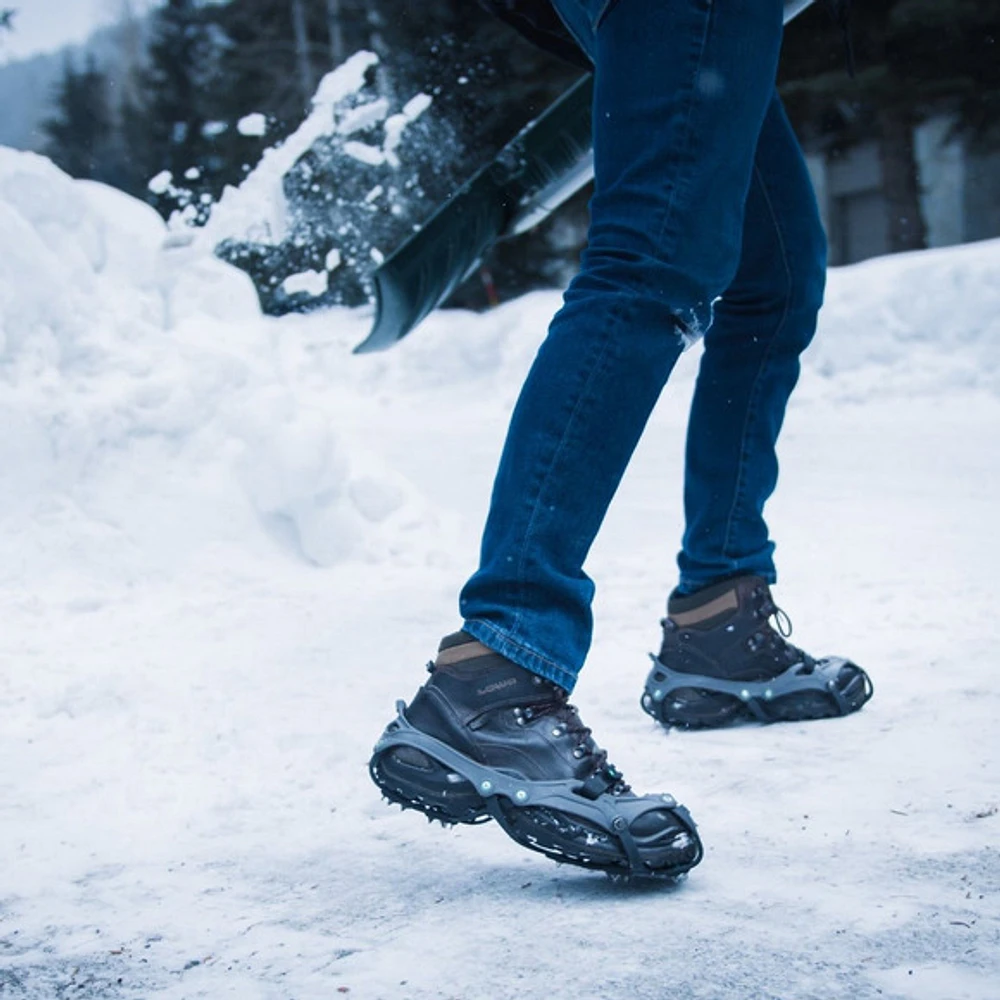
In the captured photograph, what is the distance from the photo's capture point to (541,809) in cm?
111

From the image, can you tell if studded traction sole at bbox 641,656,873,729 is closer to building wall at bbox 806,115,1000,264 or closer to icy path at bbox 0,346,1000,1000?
icy path at bbox 0,346,1000,1000

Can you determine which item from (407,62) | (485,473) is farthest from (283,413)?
(407,62)

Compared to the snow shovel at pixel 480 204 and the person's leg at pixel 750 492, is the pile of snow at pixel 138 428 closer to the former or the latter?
the snow shovel at pixel 480 204

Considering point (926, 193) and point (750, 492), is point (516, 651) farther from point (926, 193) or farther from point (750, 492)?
point (926, 193)

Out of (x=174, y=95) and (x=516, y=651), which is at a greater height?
(x=174, y=95)

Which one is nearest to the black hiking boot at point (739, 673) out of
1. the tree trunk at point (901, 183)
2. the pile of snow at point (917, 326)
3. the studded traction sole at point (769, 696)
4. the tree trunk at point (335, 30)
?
the studded traction sole at point (769, 696)

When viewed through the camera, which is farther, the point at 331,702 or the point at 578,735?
the point at 331,702

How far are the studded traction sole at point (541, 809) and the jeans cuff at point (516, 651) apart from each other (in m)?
0.10

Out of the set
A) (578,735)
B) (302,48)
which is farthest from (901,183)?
(578,735)

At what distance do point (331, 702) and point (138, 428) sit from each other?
1335 millimetres

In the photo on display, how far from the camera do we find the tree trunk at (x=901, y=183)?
11.9 meters

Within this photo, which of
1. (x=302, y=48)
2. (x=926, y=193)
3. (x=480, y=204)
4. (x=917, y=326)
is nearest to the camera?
(x=480, y=204)

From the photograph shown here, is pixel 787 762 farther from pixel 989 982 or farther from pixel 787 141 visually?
pixel 787 141

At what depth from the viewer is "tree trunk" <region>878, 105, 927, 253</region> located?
11.9 m
